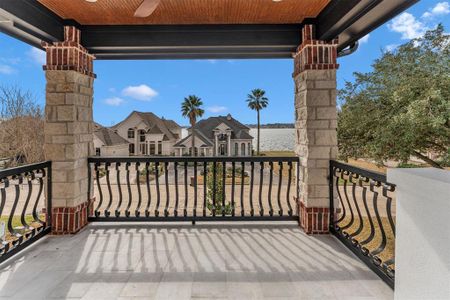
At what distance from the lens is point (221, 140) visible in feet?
73.0

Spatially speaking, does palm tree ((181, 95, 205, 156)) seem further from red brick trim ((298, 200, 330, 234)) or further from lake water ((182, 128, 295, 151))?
red brick trim ((298, 200, 330, 234))

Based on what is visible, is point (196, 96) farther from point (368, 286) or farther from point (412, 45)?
point (368, 286)

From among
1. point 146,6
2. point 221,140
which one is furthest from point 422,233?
point 221,140

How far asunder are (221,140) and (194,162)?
60.5 feet

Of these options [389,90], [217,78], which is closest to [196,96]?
[217,78]

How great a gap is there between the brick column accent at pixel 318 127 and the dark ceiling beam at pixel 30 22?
3106mm

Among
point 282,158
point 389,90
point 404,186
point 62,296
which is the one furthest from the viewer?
point 389,90

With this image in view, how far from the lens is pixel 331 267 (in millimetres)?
2561

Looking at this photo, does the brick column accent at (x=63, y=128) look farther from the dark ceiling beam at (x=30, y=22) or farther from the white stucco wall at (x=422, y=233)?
the white stucco wall at (x=422, y=233)

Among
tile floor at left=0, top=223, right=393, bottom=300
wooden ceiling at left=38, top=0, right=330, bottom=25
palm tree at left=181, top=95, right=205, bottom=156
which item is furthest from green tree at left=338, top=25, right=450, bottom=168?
palm tree at left=181, top=95, right=205, bottom=156

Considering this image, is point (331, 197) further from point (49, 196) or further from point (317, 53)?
point (49, 196)

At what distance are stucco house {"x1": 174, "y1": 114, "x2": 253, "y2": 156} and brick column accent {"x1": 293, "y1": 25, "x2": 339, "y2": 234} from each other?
17.3 meters

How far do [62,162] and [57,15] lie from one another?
180 centimetres

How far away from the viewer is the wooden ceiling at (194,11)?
296cm
